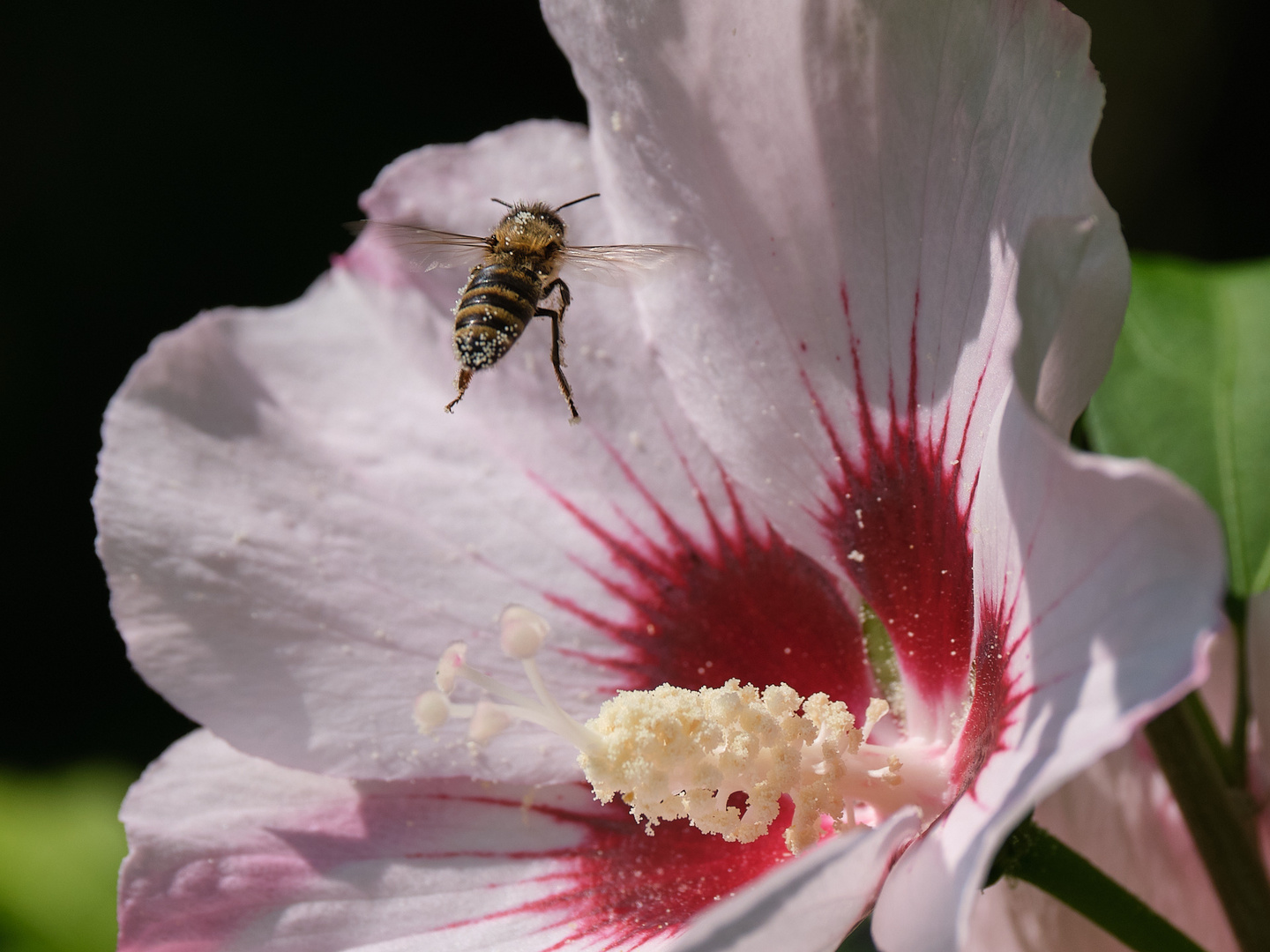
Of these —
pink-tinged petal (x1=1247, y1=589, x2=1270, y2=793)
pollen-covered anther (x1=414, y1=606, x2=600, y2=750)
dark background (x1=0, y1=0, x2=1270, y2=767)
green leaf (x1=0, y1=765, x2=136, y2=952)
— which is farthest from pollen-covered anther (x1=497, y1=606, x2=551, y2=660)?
dark background (x1=0, y1=0, x2=1270, y2=767)

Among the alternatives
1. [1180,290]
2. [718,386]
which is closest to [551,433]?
[718,386]

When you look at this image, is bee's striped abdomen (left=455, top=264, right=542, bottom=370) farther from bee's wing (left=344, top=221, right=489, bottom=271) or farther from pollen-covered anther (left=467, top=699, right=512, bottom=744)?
pollen-covered anther (left=467, top=699, right=512, bottom=744)

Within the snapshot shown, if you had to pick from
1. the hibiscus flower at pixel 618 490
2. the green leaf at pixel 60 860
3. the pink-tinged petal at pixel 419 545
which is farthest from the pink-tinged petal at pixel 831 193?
the green leaf at pixel 60 860

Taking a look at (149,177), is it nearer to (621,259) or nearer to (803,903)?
(621,259)

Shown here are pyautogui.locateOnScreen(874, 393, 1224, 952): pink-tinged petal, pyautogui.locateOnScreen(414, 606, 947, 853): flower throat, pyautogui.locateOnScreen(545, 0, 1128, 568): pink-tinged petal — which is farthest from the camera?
pyautogui.locateOnScreen(414, 606, 947, 853): flower throat

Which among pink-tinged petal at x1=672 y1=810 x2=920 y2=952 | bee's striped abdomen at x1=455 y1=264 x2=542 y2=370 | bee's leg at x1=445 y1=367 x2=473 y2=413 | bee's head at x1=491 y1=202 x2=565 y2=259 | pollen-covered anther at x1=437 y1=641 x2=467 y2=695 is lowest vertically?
pollen-covered anther at x1=437 y1=641 x2=467 y2=695

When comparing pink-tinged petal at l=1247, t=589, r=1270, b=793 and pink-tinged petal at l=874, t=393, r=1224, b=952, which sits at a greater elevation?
pink-tinged petal at l=874, t=393, r=1224, b=952
